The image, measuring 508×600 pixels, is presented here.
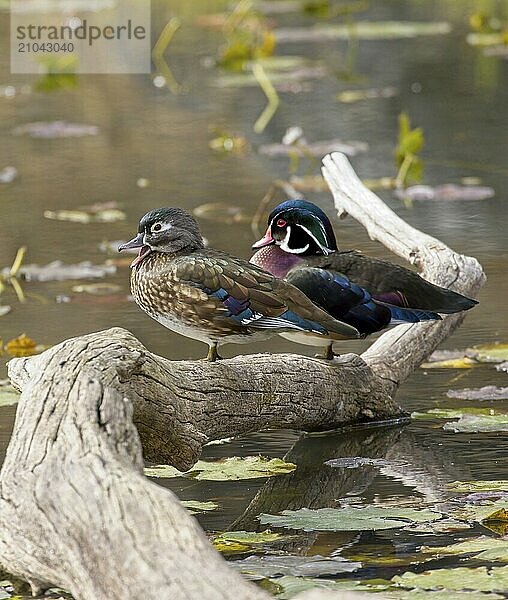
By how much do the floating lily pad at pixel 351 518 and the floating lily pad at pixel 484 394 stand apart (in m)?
0.96

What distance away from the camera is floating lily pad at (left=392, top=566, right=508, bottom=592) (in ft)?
9.73

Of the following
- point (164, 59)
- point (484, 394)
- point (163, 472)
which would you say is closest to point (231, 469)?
point (163, 472)

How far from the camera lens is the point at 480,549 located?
3.26 m

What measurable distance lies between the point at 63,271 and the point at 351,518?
2923 millimetres

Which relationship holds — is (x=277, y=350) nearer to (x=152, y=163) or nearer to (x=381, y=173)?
(x=381, y=173)

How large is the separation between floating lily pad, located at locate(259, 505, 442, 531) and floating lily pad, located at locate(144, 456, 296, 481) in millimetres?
305

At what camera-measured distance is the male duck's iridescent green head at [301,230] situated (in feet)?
14.1

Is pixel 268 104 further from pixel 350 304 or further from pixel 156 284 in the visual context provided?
pixel 156 284

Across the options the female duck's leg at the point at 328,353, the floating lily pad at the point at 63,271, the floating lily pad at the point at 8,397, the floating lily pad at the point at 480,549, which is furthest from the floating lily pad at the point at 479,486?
the floating lily pad at the point at 63,271

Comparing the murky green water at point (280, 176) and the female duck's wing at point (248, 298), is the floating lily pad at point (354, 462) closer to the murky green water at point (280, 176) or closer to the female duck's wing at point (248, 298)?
the murky green water at point (280, 176)

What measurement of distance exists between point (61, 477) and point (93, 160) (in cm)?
589

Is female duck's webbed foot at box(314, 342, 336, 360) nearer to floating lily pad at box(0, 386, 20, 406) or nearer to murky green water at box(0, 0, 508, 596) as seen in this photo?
murky green water at box(0, 0, 508, 596)

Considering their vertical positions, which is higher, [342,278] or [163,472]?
[342,278]

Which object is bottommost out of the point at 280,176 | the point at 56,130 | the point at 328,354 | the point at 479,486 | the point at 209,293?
the point at 56,130
